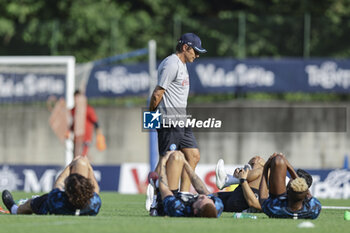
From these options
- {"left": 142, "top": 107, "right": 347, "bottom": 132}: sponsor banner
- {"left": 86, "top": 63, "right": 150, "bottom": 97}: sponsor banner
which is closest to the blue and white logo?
{"left": 142, "top": 107, "right": 347, "bottom": 132}: sponsor banner

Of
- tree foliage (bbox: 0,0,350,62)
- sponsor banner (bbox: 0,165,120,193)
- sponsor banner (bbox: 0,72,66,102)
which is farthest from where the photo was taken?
tree foliage (bbox: 0,0,350,62)

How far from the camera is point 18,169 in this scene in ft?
79.2

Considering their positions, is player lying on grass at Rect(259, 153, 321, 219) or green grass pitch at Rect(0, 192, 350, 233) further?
player lying on grass at Rect(259, 153, 321, 219)

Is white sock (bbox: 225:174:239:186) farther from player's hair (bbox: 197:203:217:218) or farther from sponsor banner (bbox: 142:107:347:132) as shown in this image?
sponsor banner (bbox: 142:107:347:132)

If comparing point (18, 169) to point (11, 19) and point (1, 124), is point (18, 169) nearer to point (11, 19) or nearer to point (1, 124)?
point (1, 124)

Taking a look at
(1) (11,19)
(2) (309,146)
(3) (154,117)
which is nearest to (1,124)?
(1) (11,19)

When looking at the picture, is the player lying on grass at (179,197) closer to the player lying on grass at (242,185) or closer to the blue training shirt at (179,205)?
the blue training shirt at (179,205)

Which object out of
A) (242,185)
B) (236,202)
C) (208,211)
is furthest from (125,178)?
(208,211)

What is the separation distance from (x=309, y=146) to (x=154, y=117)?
1416 cm

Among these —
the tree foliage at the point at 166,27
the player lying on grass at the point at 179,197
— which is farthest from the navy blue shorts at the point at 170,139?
the tree foliage at the point at 166,27

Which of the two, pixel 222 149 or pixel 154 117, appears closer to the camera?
pixel 154 117

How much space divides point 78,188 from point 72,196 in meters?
0.21

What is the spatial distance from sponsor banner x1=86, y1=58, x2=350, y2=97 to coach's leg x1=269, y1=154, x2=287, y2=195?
48.7 ft

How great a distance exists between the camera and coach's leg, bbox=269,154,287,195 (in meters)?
11.5
